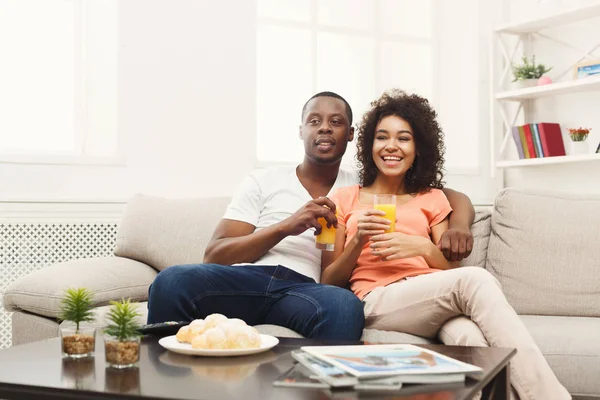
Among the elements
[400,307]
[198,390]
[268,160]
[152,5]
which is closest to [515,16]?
[268,160]

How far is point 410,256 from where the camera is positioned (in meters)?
2.19

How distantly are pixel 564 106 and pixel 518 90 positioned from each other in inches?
11.2

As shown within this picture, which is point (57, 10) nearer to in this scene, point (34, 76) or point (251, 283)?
point (34, 76)

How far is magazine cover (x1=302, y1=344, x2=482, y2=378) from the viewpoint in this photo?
1215 mm

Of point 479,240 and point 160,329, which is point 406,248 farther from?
point 160,329

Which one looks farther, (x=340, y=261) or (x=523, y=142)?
(x=523, y=142)

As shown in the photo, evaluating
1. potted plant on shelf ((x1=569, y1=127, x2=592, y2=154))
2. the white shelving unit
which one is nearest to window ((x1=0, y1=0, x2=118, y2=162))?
the white shelving unit

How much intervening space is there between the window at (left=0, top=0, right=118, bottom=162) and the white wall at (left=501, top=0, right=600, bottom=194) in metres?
2.32

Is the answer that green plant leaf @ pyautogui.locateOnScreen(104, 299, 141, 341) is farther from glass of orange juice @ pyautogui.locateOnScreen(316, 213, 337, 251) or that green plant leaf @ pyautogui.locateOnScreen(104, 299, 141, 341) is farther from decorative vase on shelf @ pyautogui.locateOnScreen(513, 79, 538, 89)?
decorative vase on shelf @ pyautogui.locateOnScreen(513, 79, 538, 89)

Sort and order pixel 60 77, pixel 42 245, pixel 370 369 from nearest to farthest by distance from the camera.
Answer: pixel 370 369 → pixel 42 245 → pixel 60 77

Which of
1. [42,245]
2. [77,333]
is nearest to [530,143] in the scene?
[42,245]

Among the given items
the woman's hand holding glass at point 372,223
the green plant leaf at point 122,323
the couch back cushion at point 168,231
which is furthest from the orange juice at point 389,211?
the green plant leaf at point 122,323

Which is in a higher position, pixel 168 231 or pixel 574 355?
pixel 168 231

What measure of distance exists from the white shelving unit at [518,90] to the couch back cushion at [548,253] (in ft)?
4.88
